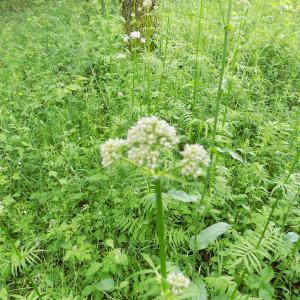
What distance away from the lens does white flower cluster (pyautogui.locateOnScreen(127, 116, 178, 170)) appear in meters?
1.05

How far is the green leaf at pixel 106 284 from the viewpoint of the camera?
2123 mm

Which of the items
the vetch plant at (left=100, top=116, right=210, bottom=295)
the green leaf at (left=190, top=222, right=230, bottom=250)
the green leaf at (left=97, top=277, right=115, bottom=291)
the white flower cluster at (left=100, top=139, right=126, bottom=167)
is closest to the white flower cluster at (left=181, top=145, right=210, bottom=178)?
the vetch plant at (left=100, top=116, right=210, bottom=295)

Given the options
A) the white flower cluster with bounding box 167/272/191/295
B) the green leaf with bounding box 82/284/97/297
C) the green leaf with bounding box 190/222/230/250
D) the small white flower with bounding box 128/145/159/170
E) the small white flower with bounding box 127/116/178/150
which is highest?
the small white flower with bounding box 127/116/178/150

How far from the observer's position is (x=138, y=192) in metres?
2.63

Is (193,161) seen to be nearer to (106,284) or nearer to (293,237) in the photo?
(293,237)

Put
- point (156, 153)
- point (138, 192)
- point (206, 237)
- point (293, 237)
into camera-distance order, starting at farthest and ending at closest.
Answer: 1. point (138, 192)
2. point (293, 237)
3. point (206, 237)
4. point (156, 153)

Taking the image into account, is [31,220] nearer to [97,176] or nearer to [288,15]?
[97,176]

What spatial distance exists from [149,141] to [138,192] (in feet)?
5.32

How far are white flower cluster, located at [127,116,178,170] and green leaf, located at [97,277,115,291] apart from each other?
1401 millimetres

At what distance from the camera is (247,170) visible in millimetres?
2818

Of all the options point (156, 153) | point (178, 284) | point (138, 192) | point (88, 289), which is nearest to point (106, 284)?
point (88, 289)

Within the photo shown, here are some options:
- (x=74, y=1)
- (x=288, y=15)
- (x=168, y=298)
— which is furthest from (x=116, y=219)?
(x=74, y=1)

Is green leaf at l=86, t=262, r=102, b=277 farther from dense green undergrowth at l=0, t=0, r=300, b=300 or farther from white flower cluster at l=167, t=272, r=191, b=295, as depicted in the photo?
white flower cluster at l=167, t=272, r=191, b=295

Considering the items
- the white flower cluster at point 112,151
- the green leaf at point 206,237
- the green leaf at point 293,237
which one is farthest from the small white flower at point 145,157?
the green leaf at point 293,237
